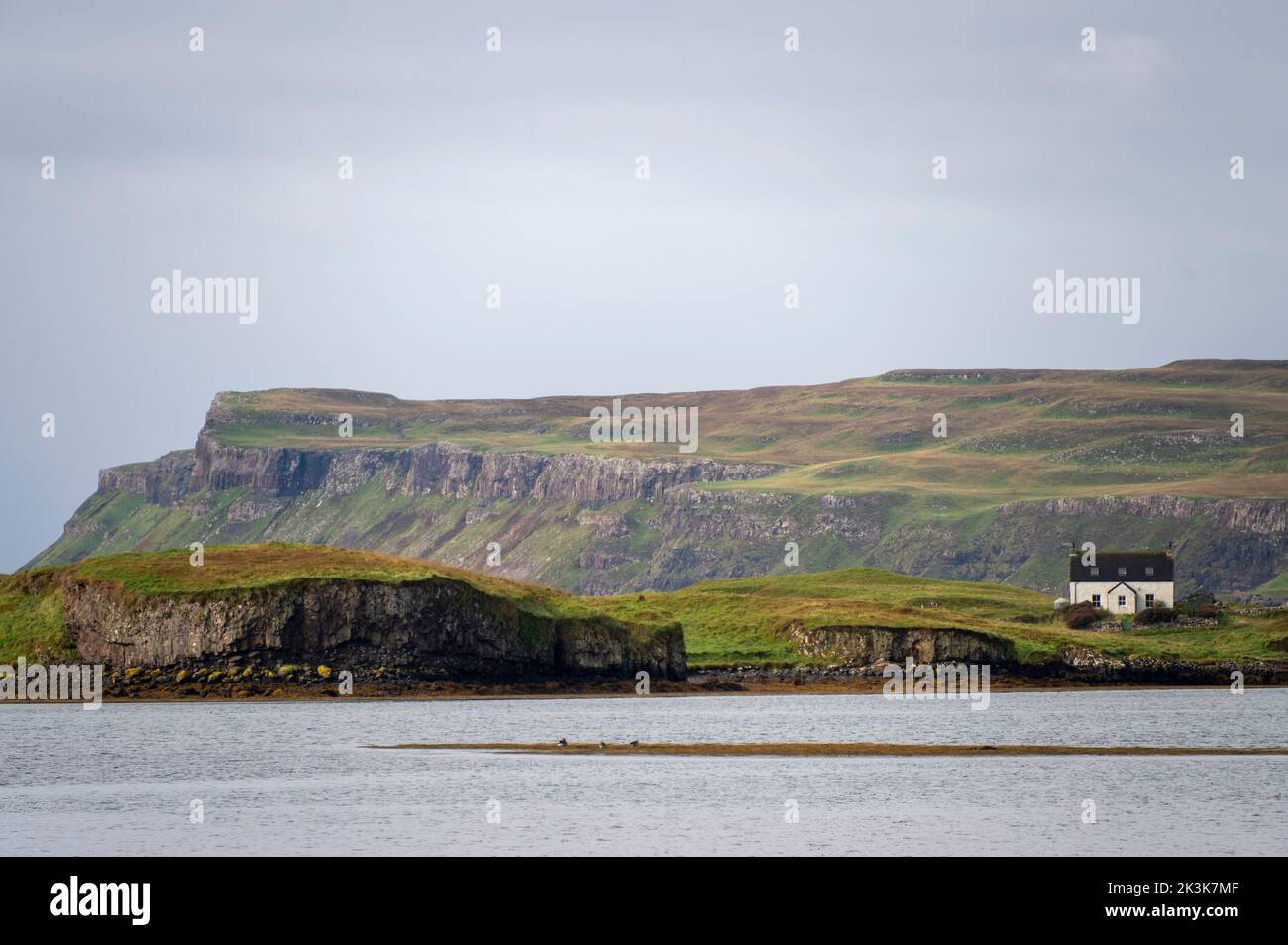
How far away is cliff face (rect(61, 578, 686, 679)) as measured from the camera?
116 meters

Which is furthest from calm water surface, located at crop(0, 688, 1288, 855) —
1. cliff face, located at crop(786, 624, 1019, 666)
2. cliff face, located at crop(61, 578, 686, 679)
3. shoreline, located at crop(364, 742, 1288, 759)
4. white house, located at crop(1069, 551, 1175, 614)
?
white house, located at crop(1069, 551, 1175, 614)

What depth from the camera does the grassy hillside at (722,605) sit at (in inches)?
4813

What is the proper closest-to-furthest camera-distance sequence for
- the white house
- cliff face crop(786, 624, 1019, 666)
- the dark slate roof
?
1. cliff face crop(786, 624, 1019, 666)
2. the white house
3. the dark slate roof

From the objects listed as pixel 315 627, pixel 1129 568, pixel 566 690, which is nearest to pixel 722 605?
pixel 566 690

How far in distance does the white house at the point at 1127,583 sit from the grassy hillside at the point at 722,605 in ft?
15.9

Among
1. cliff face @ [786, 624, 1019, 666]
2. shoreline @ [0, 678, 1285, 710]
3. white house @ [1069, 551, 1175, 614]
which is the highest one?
white house @ [1069, 551, 1175, 614]

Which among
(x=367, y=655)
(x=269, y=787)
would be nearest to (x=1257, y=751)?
(x=269, y=787)

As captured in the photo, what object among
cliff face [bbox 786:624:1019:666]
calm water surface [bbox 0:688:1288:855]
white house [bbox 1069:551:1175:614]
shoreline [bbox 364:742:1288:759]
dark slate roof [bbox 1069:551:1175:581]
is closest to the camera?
calm water surface [bbox 0:688:1288:855]

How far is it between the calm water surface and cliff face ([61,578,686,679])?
252 inches

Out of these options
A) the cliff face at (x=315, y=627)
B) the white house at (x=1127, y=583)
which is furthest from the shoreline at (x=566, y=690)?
the white house at (x=1127, y=583)

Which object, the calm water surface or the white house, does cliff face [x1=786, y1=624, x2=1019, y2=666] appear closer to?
the calm water surface

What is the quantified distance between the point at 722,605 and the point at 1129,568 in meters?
42.0
